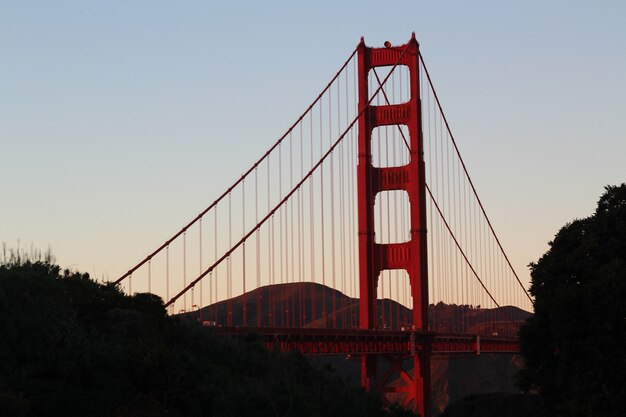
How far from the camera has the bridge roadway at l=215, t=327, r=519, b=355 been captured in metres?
40.5

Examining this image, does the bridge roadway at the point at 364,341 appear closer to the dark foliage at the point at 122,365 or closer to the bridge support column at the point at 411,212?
the bridge support column at the point at 411,212

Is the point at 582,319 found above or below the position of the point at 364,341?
above

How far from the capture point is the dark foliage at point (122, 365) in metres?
26.5

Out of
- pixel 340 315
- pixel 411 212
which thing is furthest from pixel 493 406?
pixel 340 315

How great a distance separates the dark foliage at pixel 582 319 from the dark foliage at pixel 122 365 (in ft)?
23.0

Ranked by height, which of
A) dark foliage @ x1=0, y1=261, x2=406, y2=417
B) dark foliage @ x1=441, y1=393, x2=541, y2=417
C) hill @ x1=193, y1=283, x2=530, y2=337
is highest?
hill @ x1=193, y1=283, x2=530, y2=337

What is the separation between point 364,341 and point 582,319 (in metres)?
16.0

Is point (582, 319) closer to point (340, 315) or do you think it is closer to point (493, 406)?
point (493, 406)

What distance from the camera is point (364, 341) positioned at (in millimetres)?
52406

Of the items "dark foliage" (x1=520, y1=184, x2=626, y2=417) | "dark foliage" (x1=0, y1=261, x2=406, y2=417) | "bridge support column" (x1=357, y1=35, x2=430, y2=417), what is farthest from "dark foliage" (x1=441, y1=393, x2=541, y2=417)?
"dark foliage" (x1=0, y1=261, x2=406, y2=417)

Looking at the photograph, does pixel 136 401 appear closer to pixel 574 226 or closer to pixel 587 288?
pixel 587 288

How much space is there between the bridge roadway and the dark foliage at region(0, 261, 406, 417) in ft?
→ 9.31

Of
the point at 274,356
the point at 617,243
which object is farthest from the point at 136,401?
the point at 617,243

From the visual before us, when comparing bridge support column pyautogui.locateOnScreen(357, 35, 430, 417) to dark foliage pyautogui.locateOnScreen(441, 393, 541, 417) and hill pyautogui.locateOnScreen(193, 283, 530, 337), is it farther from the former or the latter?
dark foliage pyautogui.locateOnScreen(441, 393, 541, 417)
